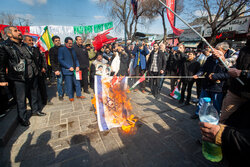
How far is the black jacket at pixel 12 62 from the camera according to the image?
2.46 meters

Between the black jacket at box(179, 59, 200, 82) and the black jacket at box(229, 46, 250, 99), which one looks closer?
the black jacket at box(229, 46, 250, 99)

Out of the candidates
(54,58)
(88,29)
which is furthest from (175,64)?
(88,29)

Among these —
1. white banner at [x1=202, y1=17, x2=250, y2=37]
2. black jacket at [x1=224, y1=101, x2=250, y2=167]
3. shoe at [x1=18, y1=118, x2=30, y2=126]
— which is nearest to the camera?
black jacket at [x1=224, y1=101, x2=250, y2=167]

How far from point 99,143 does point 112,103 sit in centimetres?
90

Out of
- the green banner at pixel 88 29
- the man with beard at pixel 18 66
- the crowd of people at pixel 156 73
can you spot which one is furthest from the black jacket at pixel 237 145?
the green banner at pixel 88 29

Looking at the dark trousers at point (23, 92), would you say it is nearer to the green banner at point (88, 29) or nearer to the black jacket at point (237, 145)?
the black jacket at point (237, 145)

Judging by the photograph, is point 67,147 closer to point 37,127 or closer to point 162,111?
point 37,127

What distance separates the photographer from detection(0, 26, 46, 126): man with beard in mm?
2496

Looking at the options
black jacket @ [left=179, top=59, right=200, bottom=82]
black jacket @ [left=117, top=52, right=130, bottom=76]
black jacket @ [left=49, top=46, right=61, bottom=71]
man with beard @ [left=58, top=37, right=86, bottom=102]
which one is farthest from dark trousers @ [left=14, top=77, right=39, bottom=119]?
black jacket @ [left=179, top=59, right=200, bottom=82]

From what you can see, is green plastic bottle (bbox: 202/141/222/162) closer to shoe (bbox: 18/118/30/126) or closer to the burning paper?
the burning paper

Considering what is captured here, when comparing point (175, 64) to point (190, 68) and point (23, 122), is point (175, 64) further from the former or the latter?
point (23, 122)

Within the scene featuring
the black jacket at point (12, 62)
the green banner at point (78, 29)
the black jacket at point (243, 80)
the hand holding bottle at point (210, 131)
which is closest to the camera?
the hand holding bottle at point (210, 131)

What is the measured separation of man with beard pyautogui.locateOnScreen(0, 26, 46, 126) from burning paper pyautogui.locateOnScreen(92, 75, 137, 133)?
5.39 feet

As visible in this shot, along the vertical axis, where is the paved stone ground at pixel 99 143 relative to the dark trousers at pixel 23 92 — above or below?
below
